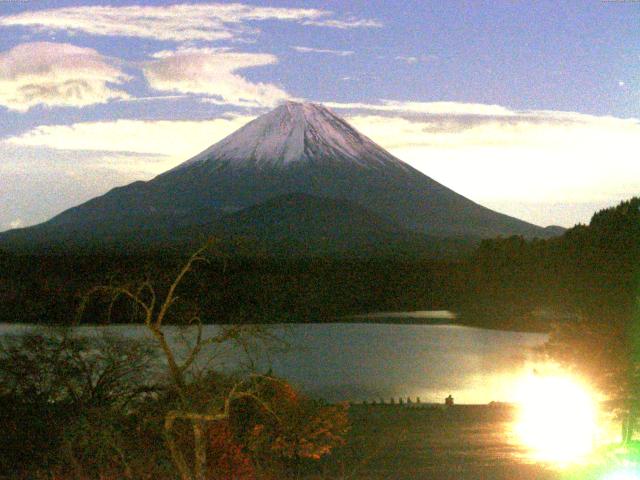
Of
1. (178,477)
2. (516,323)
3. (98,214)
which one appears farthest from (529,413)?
(98,214)

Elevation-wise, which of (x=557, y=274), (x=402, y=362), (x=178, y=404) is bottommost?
(x=402, y=362)

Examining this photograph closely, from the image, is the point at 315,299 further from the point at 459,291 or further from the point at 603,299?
the point at 603,299

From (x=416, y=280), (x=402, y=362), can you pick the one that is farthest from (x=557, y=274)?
(x=402, y=362)

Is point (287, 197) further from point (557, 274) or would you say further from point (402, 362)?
point (402, 362)

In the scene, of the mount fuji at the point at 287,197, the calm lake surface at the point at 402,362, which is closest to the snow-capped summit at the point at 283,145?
the mount fuji at the point at 287,197

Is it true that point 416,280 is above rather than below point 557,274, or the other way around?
below

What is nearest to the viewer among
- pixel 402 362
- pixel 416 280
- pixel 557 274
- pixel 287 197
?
pixel 402 362

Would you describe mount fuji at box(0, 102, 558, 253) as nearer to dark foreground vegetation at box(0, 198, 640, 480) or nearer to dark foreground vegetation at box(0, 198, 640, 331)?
dark foreground vegetation at box(0, 198, 640, 331)
